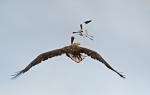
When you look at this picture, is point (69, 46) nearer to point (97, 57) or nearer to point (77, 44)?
point (77, 44)

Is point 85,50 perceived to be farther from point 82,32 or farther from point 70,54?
point 82,32

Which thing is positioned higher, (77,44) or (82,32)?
(82,32)

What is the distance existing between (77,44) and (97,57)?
3.48m

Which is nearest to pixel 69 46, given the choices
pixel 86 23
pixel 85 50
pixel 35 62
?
pixel 85 50

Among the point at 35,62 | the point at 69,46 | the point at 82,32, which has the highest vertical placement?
the point at 82,32

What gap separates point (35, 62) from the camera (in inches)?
809

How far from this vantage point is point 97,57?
21.1m

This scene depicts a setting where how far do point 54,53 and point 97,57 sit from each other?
2.95 m

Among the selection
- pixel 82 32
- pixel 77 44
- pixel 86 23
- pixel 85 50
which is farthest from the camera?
pixel 85 50

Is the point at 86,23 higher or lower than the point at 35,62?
higher

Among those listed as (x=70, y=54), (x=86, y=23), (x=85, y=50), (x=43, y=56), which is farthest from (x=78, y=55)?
(x=86, y=23)

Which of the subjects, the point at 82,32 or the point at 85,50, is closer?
the point at 82,32

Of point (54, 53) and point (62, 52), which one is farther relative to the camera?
point (54, 53)

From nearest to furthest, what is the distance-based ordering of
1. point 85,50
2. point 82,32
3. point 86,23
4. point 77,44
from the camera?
1. point 86,23
2. point 82,32
3. point 77,44
4. point 85,50
